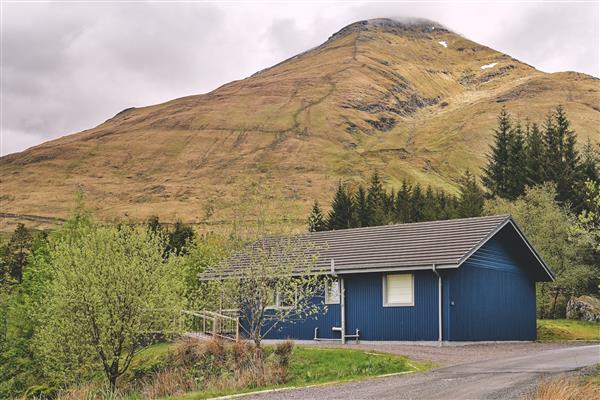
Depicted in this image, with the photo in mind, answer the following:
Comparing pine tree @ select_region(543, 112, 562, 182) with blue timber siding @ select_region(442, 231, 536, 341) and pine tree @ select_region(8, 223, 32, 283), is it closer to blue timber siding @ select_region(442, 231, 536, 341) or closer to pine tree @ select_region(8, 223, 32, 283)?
blue timber siding @ select_region(442, 231, 536, 341)

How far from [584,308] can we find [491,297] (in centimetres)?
1216

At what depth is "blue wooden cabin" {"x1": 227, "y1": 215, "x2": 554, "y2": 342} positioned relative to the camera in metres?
29.5

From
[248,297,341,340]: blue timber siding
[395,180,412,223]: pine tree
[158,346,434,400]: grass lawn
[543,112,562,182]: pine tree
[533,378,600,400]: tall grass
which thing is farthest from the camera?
[395,180,412,223]: pine tree

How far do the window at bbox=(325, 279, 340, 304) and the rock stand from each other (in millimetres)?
16431

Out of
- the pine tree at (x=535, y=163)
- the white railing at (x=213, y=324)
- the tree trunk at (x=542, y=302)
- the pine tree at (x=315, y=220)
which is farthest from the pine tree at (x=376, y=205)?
the white railing at (x=213, y=324)

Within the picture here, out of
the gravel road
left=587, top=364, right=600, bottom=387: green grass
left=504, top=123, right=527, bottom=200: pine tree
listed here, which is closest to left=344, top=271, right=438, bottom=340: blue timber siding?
the gravel road

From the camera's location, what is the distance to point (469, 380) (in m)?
17.6

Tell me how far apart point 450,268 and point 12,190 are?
165208 mm

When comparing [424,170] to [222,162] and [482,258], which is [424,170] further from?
[482,258]

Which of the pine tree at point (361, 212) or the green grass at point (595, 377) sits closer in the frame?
the green grass at point (595, 377)

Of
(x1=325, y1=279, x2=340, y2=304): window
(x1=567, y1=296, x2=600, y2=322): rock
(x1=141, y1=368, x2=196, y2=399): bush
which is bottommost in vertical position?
(x1=141, y1=368, x2=196, y2=399): bush

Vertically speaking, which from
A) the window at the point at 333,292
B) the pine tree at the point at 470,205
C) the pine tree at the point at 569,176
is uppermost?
the pine tree at the point at 569,176

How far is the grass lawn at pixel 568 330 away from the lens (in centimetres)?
3566

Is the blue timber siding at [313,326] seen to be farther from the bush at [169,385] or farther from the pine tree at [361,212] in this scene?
the pine tree at [361,212]
